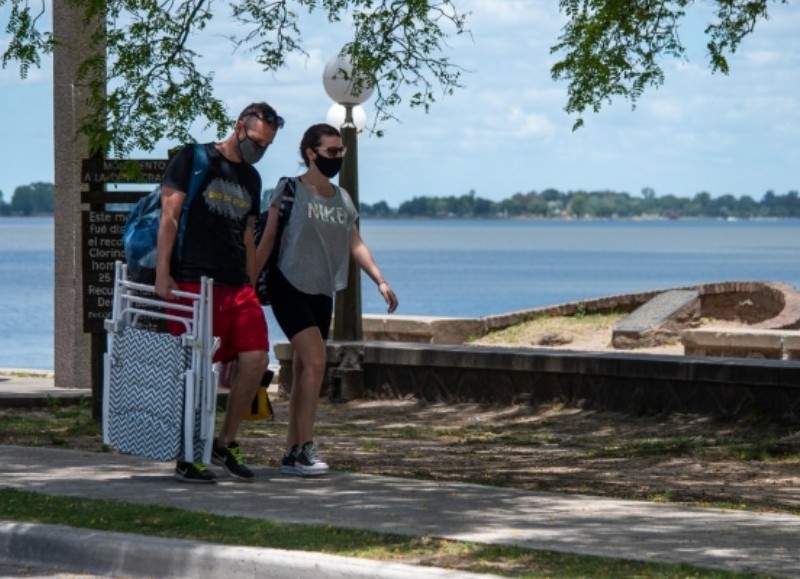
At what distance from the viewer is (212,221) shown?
947cm

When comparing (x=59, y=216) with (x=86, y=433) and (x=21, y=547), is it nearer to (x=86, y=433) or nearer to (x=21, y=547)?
(x=86, y=433)

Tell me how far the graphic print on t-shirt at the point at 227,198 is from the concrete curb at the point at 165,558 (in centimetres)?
203

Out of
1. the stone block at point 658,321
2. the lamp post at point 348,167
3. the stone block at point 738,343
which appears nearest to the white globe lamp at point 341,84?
the lamp post at point 348,167

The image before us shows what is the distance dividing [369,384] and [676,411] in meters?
3.28

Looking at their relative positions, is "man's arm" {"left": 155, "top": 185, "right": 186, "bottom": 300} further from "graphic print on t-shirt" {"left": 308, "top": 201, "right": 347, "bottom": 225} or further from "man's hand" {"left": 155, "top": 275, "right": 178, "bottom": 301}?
"graphic print on t-shirt" {"left": 308, "top": 201, "right": 347, "bottom": 225}

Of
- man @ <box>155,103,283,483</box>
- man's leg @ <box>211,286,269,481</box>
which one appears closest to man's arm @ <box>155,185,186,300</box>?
man @ <box>155,103,283,483</box>

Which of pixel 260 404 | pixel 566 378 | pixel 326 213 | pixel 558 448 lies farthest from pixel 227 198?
pixel 566 378

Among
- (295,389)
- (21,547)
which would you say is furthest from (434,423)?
(21,547)

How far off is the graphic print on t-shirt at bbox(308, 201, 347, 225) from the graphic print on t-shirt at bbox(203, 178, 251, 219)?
0.37 metres

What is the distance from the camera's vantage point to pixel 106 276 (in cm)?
1342

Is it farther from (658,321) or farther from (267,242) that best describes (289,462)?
(658,321)

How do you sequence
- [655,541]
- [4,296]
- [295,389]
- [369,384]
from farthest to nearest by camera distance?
[4,296] → [369,384] → [295,389] → [655,541]

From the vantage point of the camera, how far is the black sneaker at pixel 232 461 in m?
9.76

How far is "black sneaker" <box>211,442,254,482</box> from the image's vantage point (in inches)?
384
